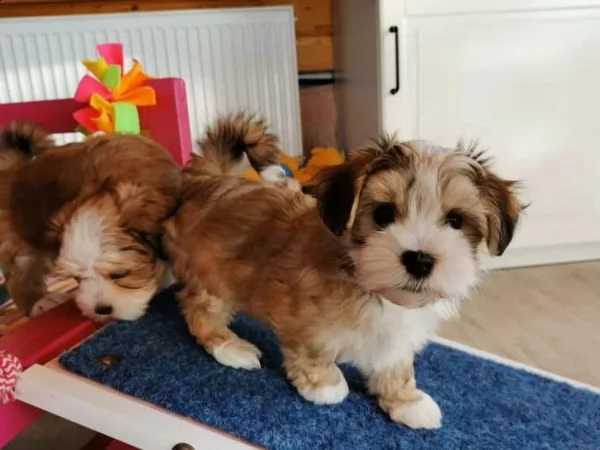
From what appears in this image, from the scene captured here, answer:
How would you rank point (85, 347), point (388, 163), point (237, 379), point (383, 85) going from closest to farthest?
point (388, 163) → point (237, 379) → point (85, 347) → point (383, 85)

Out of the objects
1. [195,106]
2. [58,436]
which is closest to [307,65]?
[195,106]

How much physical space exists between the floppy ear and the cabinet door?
61.0 inches

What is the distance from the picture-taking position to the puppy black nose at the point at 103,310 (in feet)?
4.25

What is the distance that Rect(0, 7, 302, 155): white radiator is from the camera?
110 inches

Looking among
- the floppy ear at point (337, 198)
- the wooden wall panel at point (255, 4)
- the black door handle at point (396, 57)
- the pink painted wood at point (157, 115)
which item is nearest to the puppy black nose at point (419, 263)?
the floppy ear at point (337, 198)

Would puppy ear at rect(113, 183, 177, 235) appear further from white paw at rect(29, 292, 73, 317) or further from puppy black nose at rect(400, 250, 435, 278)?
puppy black nose at rect(400, 250, 435, 278)

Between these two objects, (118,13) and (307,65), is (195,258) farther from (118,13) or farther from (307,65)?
(307,65)

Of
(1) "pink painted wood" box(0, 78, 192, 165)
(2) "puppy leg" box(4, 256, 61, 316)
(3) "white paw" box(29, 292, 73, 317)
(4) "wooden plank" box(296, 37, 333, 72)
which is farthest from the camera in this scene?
(4) "wooden plank" box(296, 37, 333, 72)

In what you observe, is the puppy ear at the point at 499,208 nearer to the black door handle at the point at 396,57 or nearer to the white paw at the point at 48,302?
the white paw at the point at 48,302

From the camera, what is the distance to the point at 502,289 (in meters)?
2.51

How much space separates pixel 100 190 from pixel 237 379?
18.1 inches

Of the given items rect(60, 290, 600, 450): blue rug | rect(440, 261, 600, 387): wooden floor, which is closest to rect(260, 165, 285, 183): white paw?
rect(60, 290, 600, 450): blue rug

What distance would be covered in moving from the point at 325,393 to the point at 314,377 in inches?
1.4

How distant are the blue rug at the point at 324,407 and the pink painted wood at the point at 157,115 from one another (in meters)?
0.53
